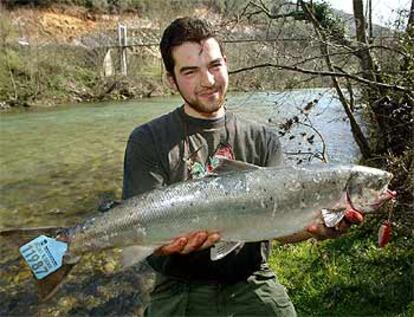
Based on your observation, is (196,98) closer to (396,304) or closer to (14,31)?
(396,304)

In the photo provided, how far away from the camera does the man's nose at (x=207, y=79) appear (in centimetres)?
332

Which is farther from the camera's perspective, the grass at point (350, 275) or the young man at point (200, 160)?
the grass at point (350, 275)

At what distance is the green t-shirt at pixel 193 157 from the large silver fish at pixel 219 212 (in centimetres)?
20

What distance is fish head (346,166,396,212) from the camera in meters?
3.27

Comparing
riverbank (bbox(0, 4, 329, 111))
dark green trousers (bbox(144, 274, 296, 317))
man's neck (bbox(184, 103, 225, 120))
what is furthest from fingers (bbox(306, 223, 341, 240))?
riverbank (bbox(0, 4, 329, 111))

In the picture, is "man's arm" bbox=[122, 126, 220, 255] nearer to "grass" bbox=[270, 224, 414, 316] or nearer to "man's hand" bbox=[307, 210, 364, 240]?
"man's hand" bbox=[307, 210, 364, 240]

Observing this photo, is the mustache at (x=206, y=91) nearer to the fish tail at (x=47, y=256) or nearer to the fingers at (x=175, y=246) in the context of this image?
the fingers at (x=175, y=246)

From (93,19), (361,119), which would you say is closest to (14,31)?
(93,19)

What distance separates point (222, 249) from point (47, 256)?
3.40 ft

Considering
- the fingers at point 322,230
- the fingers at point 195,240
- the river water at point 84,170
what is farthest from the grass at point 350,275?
the fingers at point 195,240

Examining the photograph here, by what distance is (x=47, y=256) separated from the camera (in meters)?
2.93

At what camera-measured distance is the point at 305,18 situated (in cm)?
915

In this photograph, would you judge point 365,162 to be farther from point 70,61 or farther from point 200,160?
point 70,61

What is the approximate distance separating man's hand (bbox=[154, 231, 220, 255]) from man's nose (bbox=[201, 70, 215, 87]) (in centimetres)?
99
